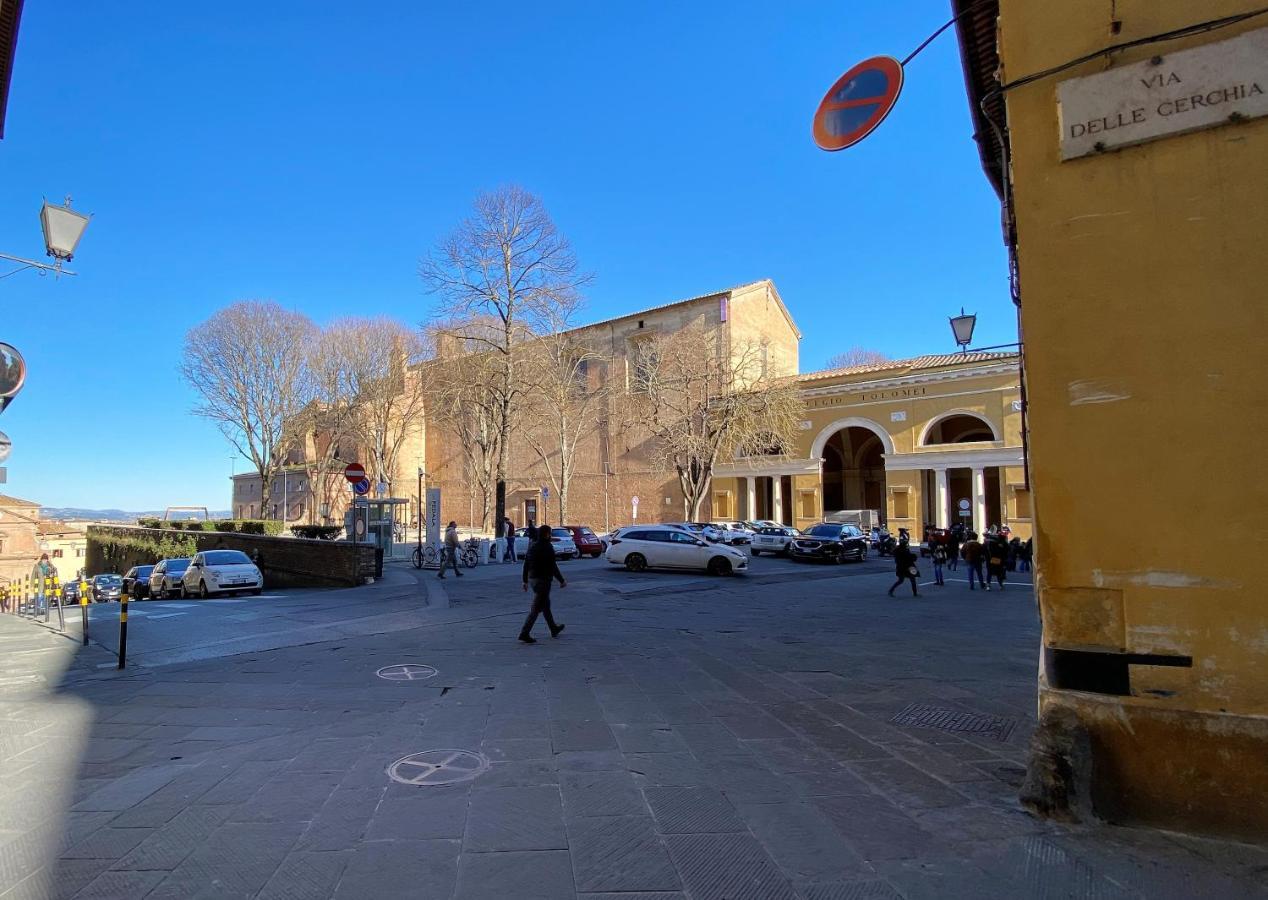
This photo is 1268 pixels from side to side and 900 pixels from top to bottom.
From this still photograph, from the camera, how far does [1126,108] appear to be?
4.11 metres

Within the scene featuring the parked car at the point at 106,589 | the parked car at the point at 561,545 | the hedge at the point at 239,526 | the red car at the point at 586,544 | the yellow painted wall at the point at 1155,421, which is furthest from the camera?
the hedge at the point at 239,526

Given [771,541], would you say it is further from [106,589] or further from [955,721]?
[106,589]

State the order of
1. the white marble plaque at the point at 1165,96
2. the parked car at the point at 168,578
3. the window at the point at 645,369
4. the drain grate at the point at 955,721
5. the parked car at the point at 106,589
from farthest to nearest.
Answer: the window at the point at 645,369 < the parked car at the point at 106,589 < the parked car at the point at 168,578 < the drain grate at the point at 955,721 < the white marble plaque at the point at 1165,96

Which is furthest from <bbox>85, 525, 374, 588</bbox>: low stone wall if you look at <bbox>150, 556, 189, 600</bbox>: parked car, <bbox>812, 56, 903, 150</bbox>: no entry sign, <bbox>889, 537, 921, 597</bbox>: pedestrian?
<bbox>812, 56, 903, 150</bbox>: no entry sign

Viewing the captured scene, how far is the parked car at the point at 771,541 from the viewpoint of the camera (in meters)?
30.2

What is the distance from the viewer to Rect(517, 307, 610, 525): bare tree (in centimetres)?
3481

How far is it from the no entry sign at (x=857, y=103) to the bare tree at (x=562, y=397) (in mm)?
25481

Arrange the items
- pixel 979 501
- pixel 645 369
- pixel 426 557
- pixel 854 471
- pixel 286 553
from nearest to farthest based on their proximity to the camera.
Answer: pixel 426 557 < pixel 286 553 < pixel 979 501 < pixel 645 369 < pixel 854 471

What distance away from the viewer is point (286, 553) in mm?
24266

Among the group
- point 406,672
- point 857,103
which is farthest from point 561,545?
point 857,103

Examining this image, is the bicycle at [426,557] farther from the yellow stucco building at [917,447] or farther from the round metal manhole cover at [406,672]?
the yellow stucco building at [917,447]

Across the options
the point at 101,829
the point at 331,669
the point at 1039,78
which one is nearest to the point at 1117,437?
the point at 1039,78

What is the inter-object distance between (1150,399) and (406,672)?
706 cm

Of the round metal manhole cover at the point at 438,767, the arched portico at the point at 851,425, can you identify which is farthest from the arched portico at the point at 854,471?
the round metal manhole cover at the point at 438,767
